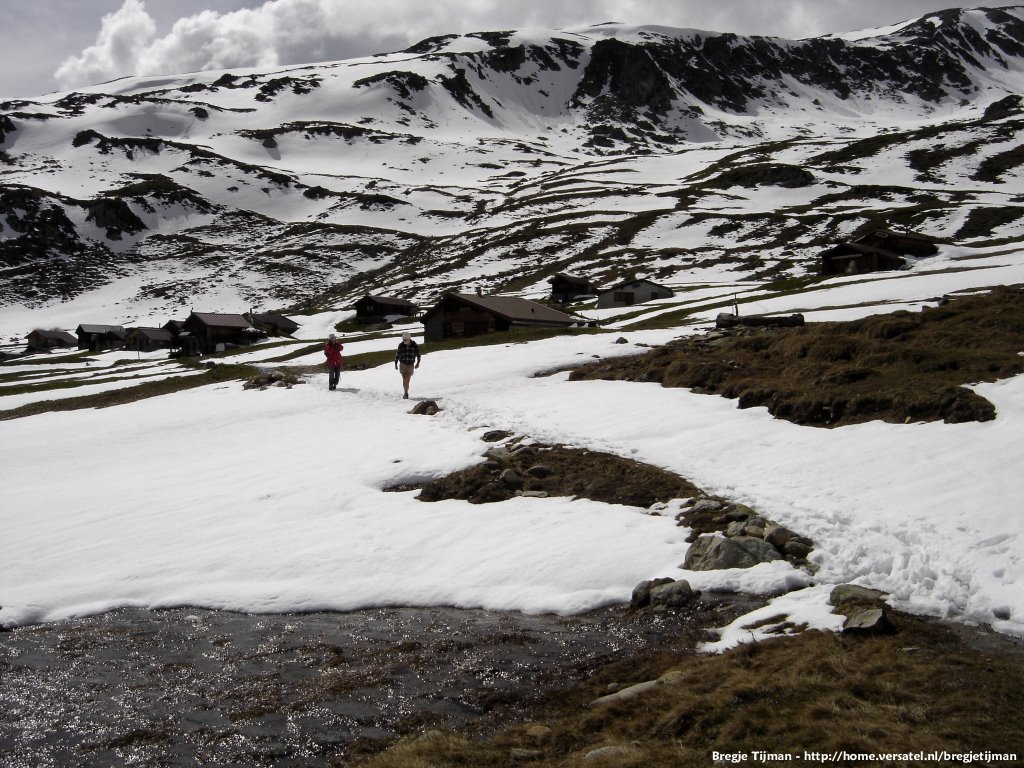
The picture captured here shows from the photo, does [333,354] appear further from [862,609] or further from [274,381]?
[862,609]

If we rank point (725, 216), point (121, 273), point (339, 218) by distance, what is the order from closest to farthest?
point (725, 216), point (121, 273), point (339, 218)

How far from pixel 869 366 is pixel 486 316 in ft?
141

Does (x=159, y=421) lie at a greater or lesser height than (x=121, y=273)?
lesser

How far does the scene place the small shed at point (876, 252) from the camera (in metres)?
80.6

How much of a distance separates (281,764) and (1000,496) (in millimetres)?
10552

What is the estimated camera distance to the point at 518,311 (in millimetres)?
58219

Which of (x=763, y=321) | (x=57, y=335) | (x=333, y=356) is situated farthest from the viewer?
(x=57, y=335)

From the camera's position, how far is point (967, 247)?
279 feet

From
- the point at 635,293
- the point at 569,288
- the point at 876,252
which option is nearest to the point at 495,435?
the point at 635,293

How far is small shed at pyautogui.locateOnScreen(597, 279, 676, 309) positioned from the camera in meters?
83.8

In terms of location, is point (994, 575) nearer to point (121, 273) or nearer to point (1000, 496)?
point (1000, 496)

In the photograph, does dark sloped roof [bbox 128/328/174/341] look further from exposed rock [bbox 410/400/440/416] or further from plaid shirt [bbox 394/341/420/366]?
exposed rock [bbox 410/400/440/416]

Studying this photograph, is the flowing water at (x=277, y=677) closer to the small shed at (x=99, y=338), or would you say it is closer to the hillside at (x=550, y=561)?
the hillside at (x=550, y=561)

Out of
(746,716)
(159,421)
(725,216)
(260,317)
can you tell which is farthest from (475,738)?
(725,216)
